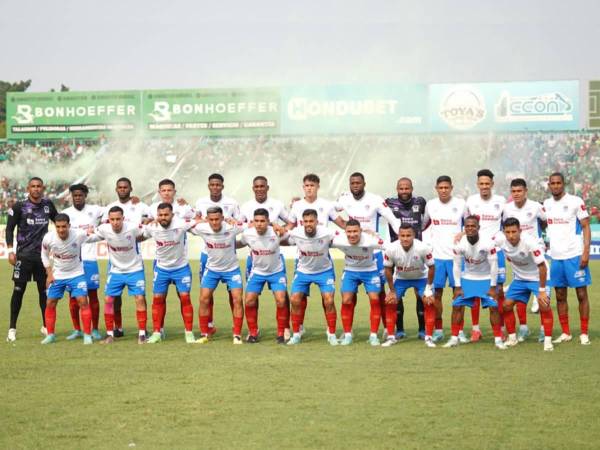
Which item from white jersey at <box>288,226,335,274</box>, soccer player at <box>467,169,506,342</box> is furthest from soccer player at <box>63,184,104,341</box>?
soccer player at <box>467,169,506,342</box>

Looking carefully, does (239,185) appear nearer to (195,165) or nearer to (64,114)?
(195,165)

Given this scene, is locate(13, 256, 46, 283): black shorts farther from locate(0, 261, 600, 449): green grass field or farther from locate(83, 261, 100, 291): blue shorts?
locate(0, 261, 600, 449): green grass field

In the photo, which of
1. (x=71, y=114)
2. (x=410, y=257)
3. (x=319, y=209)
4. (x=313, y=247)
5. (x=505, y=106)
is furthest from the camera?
(x=71, y=114)

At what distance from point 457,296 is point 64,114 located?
3436 cm

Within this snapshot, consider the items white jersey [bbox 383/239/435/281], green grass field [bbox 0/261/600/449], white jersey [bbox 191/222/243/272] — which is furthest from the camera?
white jersey [bbox 191/222/243/272]

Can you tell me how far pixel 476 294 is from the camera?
10.8 metres

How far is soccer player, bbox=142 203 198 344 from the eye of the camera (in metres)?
11.5

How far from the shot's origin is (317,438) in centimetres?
622

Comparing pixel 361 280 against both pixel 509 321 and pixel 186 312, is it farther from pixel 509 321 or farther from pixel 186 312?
pixel 186 312

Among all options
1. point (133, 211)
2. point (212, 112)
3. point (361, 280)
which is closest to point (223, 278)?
point (133, 211)

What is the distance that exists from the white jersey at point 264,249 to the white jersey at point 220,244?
19 cm

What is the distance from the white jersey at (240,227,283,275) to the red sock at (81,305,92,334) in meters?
2.19

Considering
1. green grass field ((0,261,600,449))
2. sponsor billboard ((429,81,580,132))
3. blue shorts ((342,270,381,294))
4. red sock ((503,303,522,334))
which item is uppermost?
sponsor billboard ((429,81,580,132))

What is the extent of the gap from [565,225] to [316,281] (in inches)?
128
